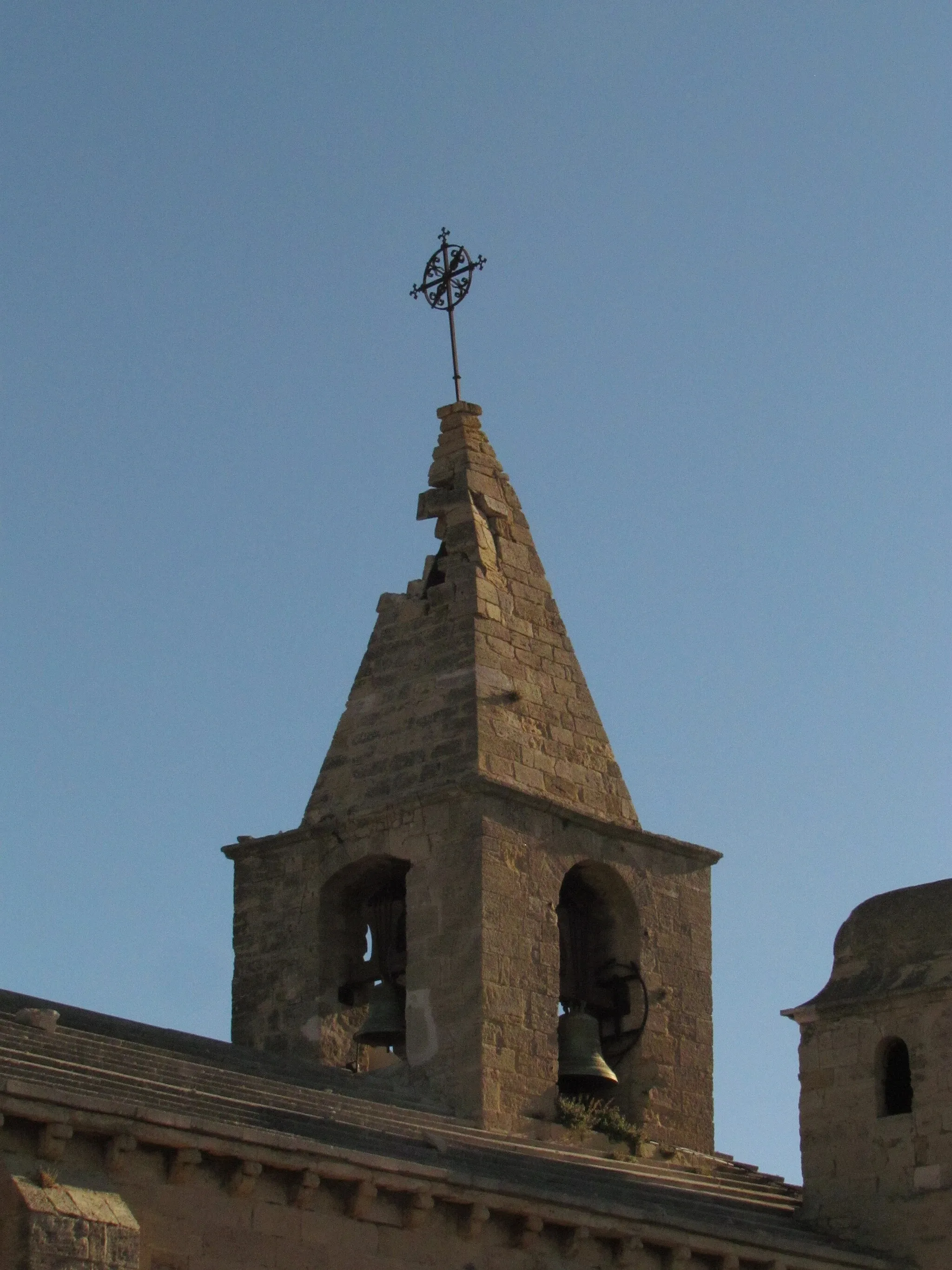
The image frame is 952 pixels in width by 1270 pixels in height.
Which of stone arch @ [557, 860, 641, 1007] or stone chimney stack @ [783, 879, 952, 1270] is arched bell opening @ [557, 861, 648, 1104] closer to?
stone arch @ [557, 860, 641, 1007]

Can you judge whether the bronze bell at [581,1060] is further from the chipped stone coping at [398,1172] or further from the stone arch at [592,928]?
the chipped stone coping at [398,1172]

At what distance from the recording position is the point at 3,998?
61.6ft

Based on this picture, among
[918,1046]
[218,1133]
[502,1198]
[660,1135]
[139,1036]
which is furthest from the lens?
[660,1135]

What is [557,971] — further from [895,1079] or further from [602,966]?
[895,1079]

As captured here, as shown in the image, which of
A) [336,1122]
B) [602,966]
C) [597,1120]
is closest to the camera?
[336,1122]

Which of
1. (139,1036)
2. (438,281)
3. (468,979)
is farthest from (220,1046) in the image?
(438,281)

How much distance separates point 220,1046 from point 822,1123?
470cm

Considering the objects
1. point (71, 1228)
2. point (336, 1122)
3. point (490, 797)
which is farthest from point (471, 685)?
point (71, 1228)

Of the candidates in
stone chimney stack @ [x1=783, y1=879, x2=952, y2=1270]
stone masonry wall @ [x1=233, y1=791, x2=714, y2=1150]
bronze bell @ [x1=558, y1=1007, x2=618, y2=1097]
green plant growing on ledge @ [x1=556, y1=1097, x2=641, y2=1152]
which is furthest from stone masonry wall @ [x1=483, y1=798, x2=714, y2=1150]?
stone chimney stack @ [x1=783, y1=879, x2=952, y2=1270]

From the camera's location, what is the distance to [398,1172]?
56.2ft

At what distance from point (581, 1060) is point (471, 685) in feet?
10.3

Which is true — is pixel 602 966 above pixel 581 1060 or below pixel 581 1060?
above

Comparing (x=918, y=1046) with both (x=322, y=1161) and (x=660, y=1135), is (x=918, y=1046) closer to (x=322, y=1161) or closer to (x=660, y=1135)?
(x=660, y=1135)

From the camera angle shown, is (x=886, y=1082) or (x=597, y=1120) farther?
(x=597, y=1120)
